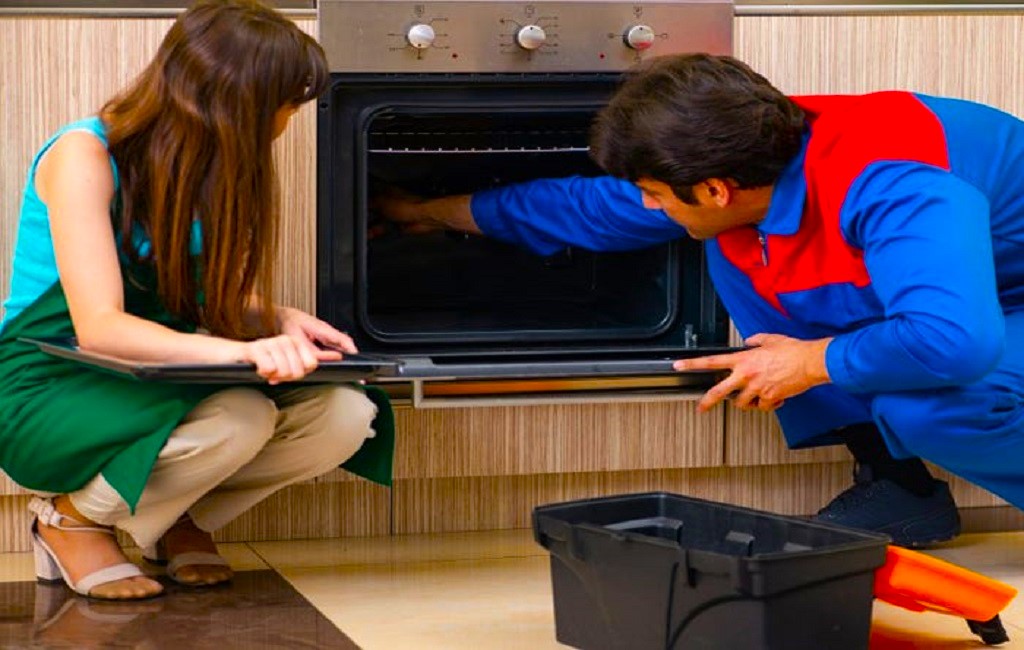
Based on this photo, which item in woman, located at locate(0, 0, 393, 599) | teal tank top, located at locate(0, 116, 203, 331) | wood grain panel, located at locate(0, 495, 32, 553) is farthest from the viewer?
wood grain panel, located at locate(0, 495, 32, 553)

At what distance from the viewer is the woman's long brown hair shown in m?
2.09

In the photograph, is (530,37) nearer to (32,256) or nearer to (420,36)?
(420,36)

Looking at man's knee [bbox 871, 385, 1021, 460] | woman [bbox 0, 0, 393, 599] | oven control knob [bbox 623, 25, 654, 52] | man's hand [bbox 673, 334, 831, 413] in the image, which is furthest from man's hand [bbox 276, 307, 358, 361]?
man's knee [bbox 871, 385, 1021, 460]

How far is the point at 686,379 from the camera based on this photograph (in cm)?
228

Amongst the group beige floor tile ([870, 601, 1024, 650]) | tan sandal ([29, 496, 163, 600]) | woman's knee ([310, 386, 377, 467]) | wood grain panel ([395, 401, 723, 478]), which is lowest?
beige floor tile ([870, 601, 1024, 650])

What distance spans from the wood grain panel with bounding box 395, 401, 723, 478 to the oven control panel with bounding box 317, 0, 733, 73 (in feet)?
1.74

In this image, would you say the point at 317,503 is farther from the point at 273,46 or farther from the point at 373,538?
the point at 273,46

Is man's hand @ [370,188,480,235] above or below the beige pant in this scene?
above

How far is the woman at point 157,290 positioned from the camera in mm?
2061

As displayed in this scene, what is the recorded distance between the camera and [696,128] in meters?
2.06

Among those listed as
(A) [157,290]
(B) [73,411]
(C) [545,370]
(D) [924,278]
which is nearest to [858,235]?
(D) [924,278]

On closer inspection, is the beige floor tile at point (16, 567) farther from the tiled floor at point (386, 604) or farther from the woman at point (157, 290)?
the woman at point (157, 290)

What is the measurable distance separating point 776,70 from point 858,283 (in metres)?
0.53

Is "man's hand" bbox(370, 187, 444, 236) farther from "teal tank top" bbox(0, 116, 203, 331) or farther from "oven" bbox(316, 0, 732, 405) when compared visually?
"teal tank top" bbox(0, 116, 203, 331)
